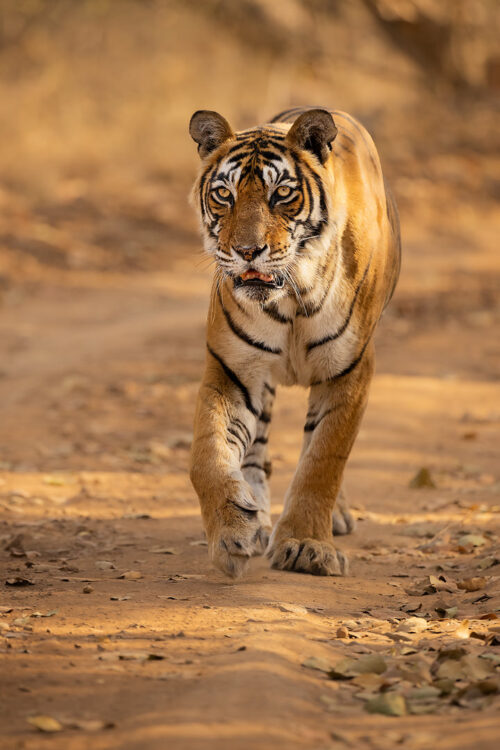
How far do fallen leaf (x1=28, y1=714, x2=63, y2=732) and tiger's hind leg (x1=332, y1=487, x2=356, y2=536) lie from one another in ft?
7.84

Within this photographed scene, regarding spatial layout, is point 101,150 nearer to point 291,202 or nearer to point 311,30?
point 311,30

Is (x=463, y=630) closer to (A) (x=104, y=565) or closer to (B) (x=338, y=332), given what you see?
(B) (x=338, y=332)

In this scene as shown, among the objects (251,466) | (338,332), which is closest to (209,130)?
(338,332)

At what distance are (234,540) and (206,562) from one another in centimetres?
56

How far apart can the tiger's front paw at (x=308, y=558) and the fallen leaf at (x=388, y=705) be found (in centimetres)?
131

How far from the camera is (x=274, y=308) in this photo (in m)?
4.06

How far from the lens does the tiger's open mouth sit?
3.80 metres

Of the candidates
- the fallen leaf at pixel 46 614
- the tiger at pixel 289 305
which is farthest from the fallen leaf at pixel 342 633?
the fallen leaf at pixel 46 614

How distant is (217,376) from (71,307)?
667 centimetres

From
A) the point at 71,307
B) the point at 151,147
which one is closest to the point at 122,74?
the point at 151,147

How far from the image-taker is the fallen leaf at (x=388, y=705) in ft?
8.15

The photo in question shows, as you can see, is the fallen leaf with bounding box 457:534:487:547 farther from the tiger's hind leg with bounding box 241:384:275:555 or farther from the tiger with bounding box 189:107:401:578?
the tiger's hind leg with bounding box 241:384:275:555

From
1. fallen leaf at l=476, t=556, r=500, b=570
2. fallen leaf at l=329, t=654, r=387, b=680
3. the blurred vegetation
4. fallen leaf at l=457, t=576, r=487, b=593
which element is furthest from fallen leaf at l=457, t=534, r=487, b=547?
the blurred vegetation

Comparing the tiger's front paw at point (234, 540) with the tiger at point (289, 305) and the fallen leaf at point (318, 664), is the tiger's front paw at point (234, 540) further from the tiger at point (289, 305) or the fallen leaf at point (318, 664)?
the fallen leaf at point (318, 664)
